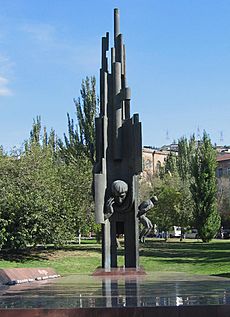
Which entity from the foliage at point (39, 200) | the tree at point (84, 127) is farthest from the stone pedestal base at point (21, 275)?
the tree at point (84, 127)

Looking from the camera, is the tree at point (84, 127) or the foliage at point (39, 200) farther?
the tree at point (84, 127)

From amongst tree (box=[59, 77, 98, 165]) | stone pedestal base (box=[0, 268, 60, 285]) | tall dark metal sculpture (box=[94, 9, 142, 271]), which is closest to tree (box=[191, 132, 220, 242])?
tree (box=[59, 77, 98, 165])

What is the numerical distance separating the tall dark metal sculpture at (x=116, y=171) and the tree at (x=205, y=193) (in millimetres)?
34337

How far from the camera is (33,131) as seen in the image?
5197 cm

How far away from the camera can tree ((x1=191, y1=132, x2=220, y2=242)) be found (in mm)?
48469

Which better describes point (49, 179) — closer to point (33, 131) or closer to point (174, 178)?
point (33, 131)

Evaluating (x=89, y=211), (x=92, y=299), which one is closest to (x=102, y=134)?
(x=92, y=299)

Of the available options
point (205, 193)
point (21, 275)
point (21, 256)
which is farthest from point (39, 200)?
point (205, 193)

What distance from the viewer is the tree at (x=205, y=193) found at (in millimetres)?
48469

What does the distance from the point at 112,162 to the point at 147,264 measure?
1108 centimetres

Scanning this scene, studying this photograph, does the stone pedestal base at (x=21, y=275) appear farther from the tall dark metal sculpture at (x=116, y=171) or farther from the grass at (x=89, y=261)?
the grass at (x=89, y=261)

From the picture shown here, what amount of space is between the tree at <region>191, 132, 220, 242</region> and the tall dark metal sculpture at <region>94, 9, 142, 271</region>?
34337 mm

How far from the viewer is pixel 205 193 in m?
49.2

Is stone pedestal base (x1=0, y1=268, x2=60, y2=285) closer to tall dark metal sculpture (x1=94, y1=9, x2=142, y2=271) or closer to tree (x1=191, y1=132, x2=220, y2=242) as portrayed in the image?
tall dark metal sculpture (x1=94, y1=9, x2=142, y2=271)
